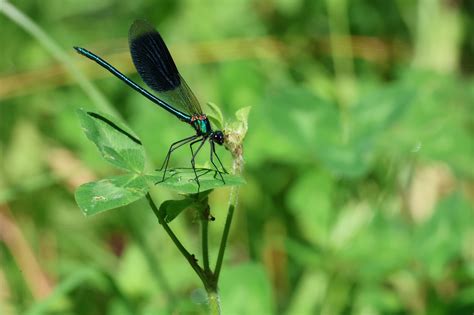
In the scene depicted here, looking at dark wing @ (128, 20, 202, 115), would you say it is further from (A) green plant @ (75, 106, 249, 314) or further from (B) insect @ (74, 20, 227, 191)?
(A) green plant @ (75, 106, 249, 314)

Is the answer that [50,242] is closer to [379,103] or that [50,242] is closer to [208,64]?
[208,64]

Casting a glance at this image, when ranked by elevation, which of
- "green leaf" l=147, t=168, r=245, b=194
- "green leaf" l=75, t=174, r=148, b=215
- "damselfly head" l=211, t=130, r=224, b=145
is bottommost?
"damselfly head" l=211, t=130, r=224, b=145

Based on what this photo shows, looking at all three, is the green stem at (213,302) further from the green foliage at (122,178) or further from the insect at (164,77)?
the insect at (164,77)

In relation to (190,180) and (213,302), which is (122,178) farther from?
(213,302)

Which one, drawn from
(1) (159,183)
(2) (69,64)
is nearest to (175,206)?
(1) (159,183)

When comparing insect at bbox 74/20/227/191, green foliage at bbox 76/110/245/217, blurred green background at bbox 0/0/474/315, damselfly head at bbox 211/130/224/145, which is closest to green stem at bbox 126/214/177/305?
blurred green background at bbox 0/0/474/315

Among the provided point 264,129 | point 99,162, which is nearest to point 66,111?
point 99,162

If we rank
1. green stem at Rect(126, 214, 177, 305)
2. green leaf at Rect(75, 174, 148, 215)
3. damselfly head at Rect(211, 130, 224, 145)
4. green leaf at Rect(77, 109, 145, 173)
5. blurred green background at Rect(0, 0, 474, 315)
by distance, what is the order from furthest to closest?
blurred green background at Rect(0, 0, 474, 315)
green stem at Rect(126, 214, 177, 305)
damselfly head at Rect(211, 130, 224, 145)
green leaf at Rect(77, 109, 145, 173)
green leaf at Rect(75, 174, 148, 215)
